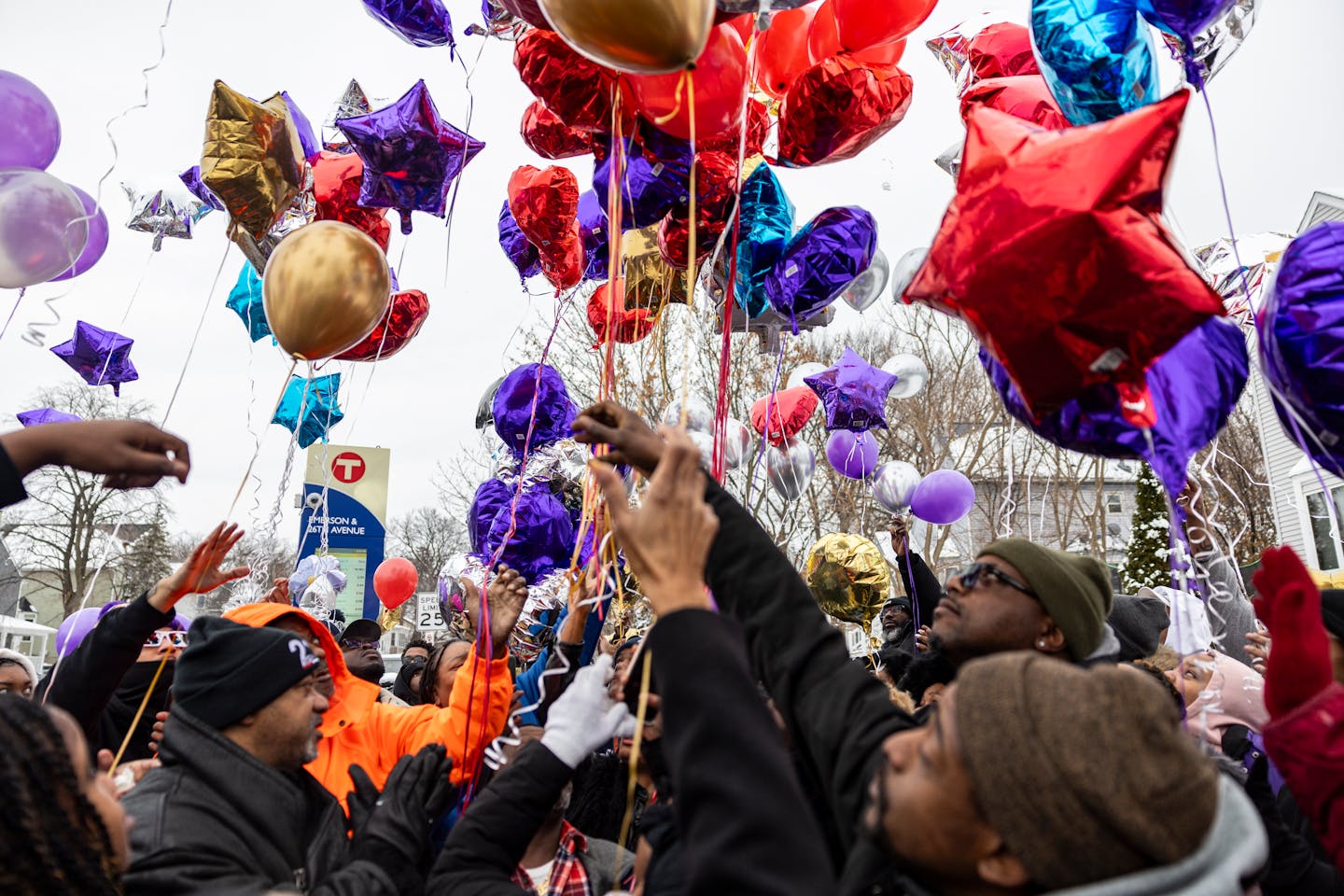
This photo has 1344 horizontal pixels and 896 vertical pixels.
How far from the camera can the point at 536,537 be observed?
15.7 feet

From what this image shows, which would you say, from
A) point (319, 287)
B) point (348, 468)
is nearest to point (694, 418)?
point (319, 287)

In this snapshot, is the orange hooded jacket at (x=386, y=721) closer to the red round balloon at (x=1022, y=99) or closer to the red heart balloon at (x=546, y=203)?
the red heart balloon at (x=546, y=203)

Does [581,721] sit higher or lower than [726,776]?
lower

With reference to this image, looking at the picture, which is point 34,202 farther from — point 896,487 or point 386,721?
point 896,487

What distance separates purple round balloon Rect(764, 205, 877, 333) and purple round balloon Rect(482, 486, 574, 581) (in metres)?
1.74

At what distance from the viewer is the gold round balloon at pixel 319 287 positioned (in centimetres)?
304

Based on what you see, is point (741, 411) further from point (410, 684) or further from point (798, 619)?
point (798, 619)

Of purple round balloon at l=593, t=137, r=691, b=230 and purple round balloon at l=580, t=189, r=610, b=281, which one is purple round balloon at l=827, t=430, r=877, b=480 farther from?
purple round balloon at l=593, t=137, r=691, b=230

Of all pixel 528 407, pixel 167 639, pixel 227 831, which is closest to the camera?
pixel 227 831

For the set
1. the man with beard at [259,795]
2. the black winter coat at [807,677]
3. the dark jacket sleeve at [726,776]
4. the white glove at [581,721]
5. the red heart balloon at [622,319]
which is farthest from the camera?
the red heart balloon at [622,319]

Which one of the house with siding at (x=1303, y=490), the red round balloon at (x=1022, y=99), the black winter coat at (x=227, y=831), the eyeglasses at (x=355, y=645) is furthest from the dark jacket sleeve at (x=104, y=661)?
the house with siding at (x=1303, y=490)

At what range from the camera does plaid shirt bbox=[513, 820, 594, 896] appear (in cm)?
243

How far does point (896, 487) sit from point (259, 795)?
20.7ft

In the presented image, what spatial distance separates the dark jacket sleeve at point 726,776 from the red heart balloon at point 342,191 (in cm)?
346
